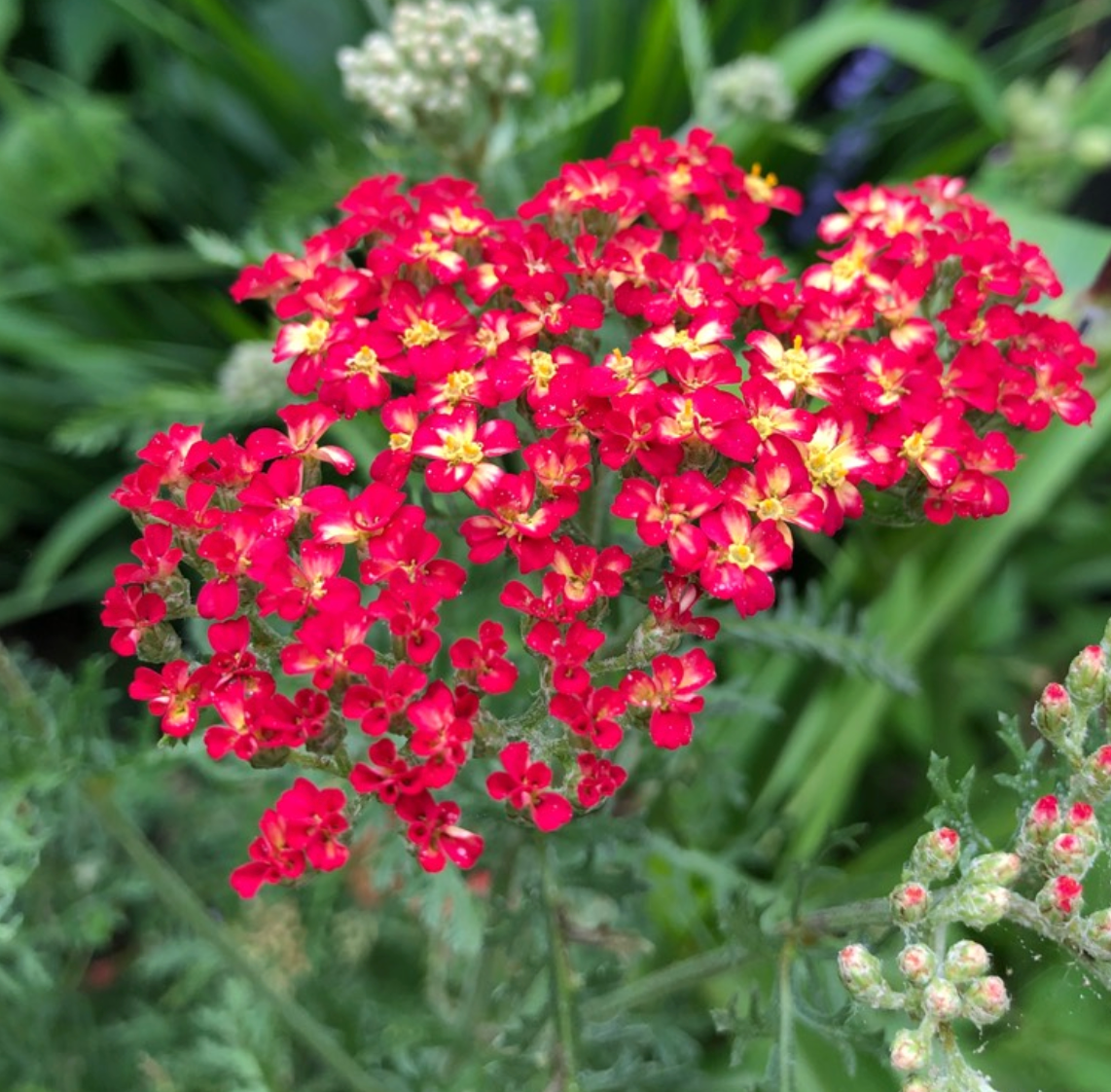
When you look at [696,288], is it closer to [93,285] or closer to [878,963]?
[878,963]

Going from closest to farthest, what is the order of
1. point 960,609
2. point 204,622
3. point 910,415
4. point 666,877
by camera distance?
1. point 910,415
2. point 204,622
3. point 666,877
4. point 960,609

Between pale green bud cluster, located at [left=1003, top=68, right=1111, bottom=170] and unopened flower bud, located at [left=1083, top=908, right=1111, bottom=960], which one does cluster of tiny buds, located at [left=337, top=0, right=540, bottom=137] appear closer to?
pale green bud cluster, located at [left=1003, top=68, right=1111, bottom=170]

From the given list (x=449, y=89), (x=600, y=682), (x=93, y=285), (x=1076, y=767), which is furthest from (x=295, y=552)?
(x=93, y=285)

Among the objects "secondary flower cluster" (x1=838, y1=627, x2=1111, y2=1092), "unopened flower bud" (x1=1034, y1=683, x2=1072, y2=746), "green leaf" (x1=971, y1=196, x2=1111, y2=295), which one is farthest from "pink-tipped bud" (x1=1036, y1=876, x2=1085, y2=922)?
"green leaf" (x1=971, y1=196, x2=1111, y2=295)

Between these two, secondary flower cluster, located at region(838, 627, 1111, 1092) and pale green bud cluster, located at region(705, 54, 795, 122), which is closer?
secondary flower cluster, located at region(838, 627, 1111, 1092)

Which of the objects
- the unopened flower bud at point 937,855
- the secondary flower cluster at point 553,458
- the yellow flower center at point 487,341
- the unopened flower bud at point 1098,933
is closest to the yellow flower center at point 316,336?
the secondary flower cluster at point 553,458

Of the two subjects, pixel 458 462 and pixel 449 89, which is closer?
pixel 458 462

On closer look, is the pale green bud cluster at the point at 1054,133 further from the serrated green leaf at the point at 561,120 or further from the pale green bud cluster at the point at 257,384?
the pale green bud cluster at the point at 257,384

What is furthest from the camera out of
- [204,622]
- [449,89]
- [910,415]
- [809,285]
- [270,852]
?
[449,89]
